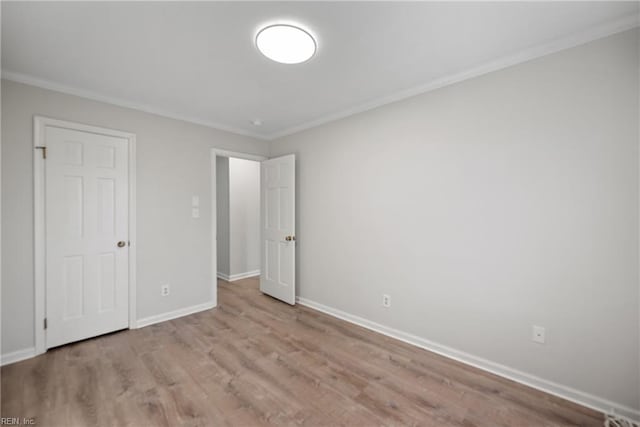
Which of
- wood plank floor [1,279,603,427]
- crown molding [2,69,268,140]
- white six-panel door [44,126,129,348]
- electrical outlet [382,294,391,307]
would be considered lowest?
wood plank floor [1,279,603,427]

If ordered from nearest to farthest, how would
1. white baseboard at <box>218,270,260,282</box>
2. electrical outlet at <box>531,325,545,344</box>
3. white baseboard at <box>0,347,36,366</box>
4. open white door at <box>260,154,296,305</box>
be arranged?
1. electrical outlet at <box>531,325,545,344</box>
2. white baseboard at <box>0,347,36,366</box>
3. open white door at <box>260,154,296,305</box>
4. white baseboard at <box>218,270,260,282</box>

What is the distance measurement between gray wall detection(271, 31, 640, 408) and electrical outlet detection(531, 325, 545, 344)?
34mm

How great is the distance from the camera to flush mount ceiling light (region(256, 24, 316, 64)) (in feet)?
5.75

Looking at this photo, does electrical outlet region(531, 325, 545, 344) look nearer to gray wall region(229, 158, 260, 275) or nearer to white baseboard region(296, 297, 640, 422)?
white baseboard region(296, 297, 640, 422)

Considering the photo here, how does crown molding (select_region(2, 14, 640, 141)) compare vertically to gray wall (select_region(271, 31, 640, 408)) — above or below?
above

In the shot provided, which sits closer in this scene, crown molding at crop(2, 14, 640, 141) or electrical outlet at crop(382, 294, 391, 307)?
crown molding at crop(2, 14, 640, 141)

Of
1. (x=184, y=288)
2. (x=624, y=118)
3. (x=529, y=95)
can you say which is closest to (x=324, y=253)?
(x=184, y=288)

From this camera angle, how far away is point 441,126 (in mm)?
2439

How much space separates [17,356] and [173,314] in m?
1.25

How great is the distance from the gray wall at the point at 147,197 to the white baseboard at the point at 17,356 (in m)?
0.04

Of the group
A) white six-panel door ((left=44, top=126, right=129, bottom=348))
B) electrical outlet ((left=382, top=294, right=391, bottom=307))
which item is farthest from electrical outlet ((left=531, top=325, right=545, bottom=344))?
white six-panel door ((left=44, top=126, right=129, bottom=348))


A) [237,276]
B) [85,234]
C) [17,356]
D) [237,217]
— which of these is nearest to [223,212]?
[237,217]

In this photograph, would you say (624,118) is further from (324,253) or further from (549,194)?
(324,253)

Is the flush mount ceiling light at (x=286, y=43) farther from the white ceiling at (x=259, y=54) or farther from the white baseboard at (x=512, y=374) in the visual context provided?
the white baseboard at (x=512, y=374)
